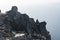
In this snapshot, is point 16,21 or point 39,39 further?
point 16,21

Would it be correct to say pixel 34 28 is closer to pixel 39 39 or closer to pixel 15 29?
pixel 15 29

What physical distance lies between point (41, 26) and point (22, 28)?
7722 millimetres

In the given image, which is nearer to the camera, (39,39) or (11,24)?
(39,39)

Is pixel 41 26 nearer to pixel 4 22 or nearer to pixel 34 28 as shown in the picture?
pixel 34 28

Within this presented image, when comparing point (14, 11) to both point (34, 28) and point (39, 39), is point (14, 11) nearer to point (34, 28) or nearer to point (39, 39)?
point (34, 28)

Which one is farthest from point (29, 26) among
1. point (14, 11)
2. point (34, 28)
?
point (14, 11)

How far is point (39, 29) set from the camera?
128m

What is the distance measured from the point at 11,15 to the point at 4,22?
378cm

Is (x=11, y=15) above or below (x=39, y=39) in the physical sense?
above

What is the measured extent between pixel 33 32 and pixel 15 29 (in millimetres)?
7708

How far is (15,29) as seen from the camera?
128 m

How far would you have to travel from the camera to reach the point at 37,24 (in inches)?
5089

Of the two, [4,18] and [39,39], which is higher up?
[4,18]

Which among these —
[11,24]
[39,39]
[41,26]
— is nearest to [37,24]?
[41,26]
